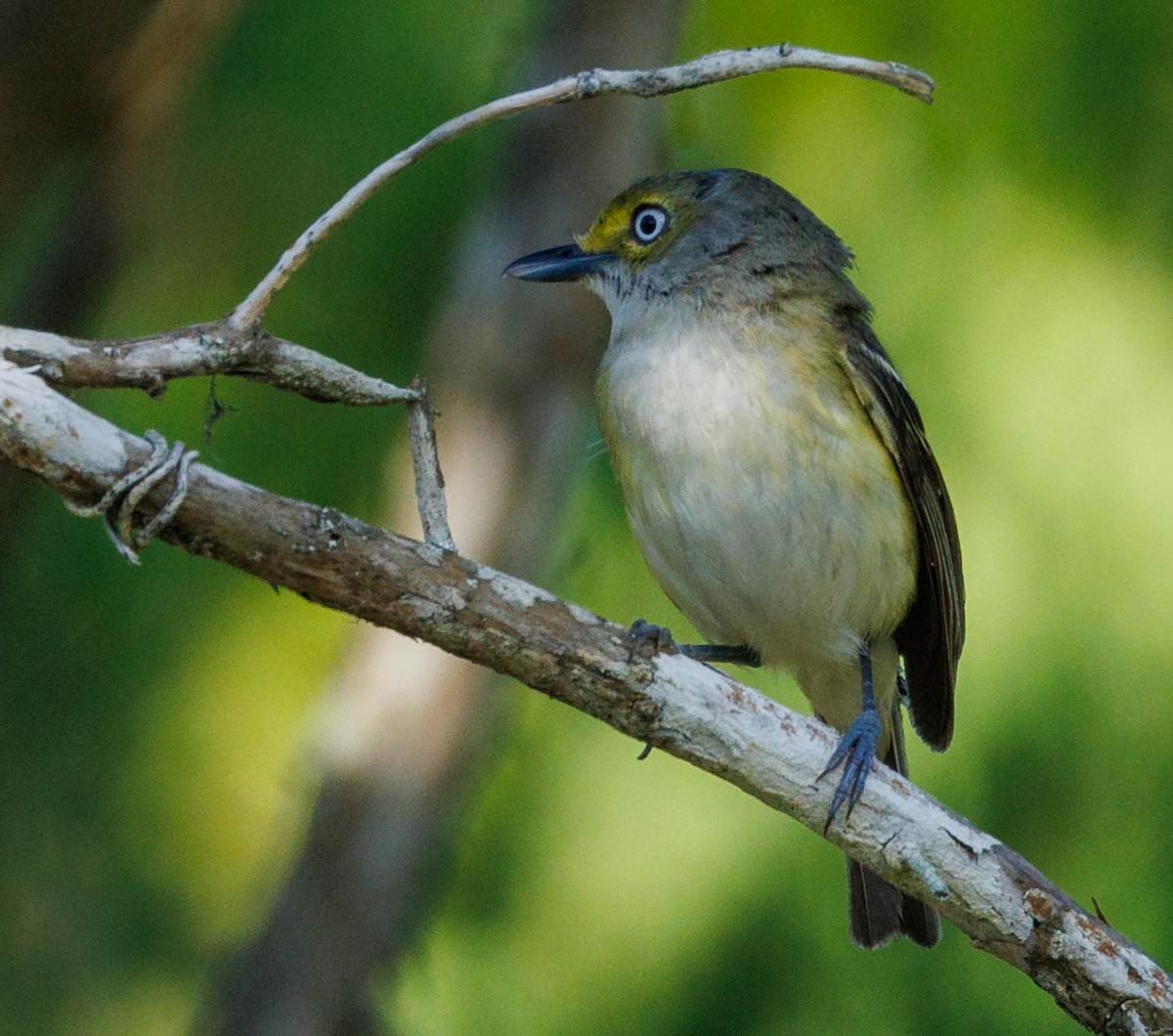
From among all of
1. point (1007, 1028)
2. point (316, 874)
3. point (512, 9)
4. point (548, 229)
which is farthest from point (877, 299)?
point (316, 874)

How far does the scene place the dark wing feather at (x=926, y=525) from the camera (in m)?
3.44

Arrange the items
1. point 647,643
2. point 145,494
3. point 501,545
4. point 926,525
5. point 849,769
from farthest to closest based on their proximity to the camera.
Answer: point 501,545
point 926,525
point 849,769
point 647,643
point 145,494

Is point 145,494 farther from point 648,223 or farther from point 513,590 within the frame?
point 648,223

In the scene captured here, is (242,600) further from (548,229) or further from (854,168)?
(854,168)

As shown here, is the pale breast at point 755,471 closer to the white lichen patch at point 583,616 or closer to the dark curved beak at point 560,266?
the dark curved beak at point 560,266

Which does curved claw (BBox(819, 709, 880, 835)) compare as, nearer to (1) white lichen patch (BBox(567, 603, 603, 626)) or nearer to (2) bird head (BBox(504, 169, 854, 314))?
(1) white lichen patch (BBox(567, 603, 603, 626))

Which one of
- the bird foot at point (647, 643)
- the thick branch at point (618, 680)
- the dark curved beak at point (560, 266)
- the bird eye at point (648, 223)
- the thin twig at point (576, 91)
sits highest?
the bird eye at point (648, 223)

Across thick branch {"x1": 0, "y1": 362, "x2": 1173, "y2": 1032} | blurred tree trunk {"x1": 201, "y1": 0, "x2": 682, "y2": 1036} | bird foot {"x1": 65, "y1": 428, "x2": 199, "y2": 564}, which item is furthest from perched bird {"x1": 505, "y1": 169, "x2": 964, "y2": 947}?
bird foot {"x1": 65, "y1": 428, "x2": 199, "y2": 564}

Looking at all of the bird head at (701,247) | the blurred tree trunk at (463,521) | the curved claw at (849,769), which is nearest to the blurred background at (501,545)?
the blurred tree trunk at (463,521)

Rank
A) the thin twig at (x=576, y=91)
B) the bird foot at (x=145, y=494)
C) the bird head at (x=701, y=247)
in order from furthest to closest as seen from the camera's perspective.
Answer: the bird head at (x=701, y=247) < the thin twig at (x=576, y=91) < the bird foot at (x=145, y=494)

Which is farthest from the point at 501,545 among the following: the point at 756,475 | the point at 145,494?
the point at 145,494

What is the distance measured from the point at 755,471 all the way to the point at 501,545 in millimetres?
1703

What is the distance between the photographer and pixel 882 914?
368cm

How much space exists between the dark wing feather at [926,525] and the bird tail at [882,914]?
9.2 inches
